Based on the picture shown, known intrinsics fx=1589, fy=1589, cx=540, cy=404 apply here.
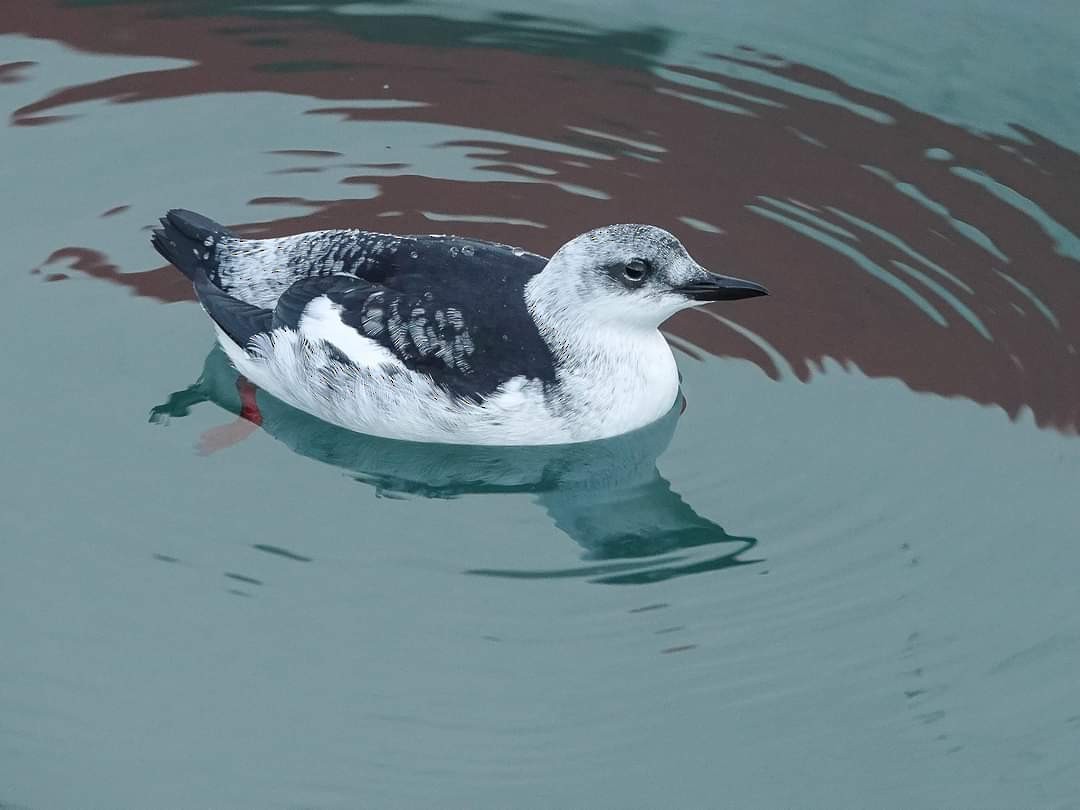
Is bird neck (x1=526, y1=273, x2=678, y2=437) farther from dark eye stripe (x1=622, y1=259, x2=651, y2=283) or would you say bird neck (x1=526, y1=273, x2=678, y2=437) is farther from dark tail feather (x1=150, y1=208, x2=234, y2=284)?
dark tail feather (x1=150, y1=208, x2=234, y2=284)

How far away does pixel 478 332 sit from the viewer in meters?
5.82

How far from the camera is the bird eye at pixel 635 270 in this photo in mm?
5816

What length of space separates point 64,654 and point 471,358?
1761 mm

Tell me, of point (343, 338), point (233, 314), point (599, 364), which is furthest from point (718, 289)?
point (233, 314)

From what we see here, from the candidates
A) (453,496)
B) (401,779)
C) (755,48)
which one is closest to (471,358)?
(453,496)

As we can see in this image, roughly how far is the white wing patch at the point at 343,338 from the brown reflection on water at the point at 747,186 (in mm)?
1096

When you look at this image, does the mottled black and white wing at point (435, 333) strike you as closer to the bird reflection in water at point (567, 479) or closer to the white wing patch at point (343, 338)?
the white wing patch at point (343, 338)

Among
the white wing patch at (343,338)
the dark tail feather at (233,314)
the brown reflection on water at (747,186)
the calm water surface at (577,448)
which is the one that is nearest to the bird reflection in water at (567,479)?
the calm water surface at (577,448)

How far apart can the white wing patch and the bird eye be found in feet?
2.93

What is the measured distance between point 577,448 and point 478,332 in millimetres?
638

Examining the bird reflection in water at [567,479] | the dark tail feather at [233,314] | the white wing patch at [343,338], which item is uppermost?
the white wing patch at [343,338]

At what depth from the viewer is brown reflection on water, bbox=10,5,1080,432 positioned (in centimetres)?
657

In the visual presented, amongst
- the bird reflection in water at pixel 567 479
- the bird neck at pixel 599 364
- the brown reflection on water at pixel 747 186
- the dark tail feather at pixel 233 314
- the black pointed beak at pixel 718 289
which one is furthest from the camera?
the brown reflection on water at pixel 747 186

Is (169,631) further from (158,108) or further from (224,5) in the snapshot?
(224,5)
